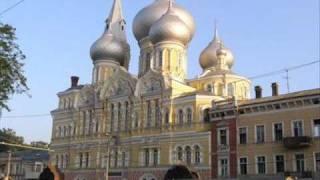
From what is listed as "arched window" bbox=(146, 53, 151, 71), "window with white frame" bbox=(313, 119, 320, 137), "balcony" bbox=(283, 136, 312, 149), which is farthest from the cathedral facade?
"window with white frame" bbox=(313, 119, 320, 137)

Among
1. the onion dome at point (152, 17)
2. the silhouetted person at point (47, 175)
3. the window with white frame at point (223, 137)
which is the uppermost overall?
the onion dome at point (152, 17)

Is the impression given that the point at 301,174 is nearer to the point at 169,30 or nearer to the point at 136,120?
the point at 136,120

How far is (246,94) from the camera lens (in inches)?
2172

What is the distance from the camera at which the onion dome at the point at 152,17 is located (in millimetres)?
55188

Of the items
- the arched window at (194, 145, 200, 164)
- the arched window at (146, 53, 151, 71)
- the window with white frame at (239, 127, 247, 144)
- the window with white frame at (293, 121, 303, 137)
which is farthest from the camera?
the arched window at (146, 53, 151, 71)

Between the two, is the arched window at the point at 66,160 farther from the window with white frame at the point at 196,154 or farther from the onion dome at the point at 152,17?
the window with white frame at the point at 196,154

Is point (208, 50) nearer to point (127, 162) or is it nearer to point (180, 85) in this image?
point (180, 85)

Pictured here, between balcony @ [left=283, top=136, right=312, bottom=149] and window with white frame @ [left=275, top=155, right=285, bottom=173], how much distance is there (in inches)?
53.9

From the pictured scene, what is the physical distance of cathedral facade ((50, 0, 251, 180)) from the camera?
145 ft

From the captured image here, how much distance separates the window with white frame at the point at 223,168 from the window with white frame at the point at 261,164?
114 inches

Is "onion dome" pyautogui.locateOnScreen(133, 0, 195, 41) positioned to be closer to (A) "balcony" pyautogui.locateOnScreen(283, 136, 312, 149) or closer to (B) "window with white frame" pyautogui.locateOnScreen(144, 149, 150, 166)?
(B) "window with white frame" pyautogui.locateOnScreen(144, 149, 150, 166)

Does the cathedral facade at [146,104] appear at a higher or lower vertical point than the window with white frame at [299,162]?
higher

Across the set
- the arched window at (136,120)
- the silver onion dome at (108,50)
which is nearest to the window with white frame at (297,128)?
the arched window at (136,120)

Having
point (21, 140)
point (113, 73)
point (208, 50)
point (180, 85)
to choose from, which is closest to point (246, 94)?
point (208, 50)
